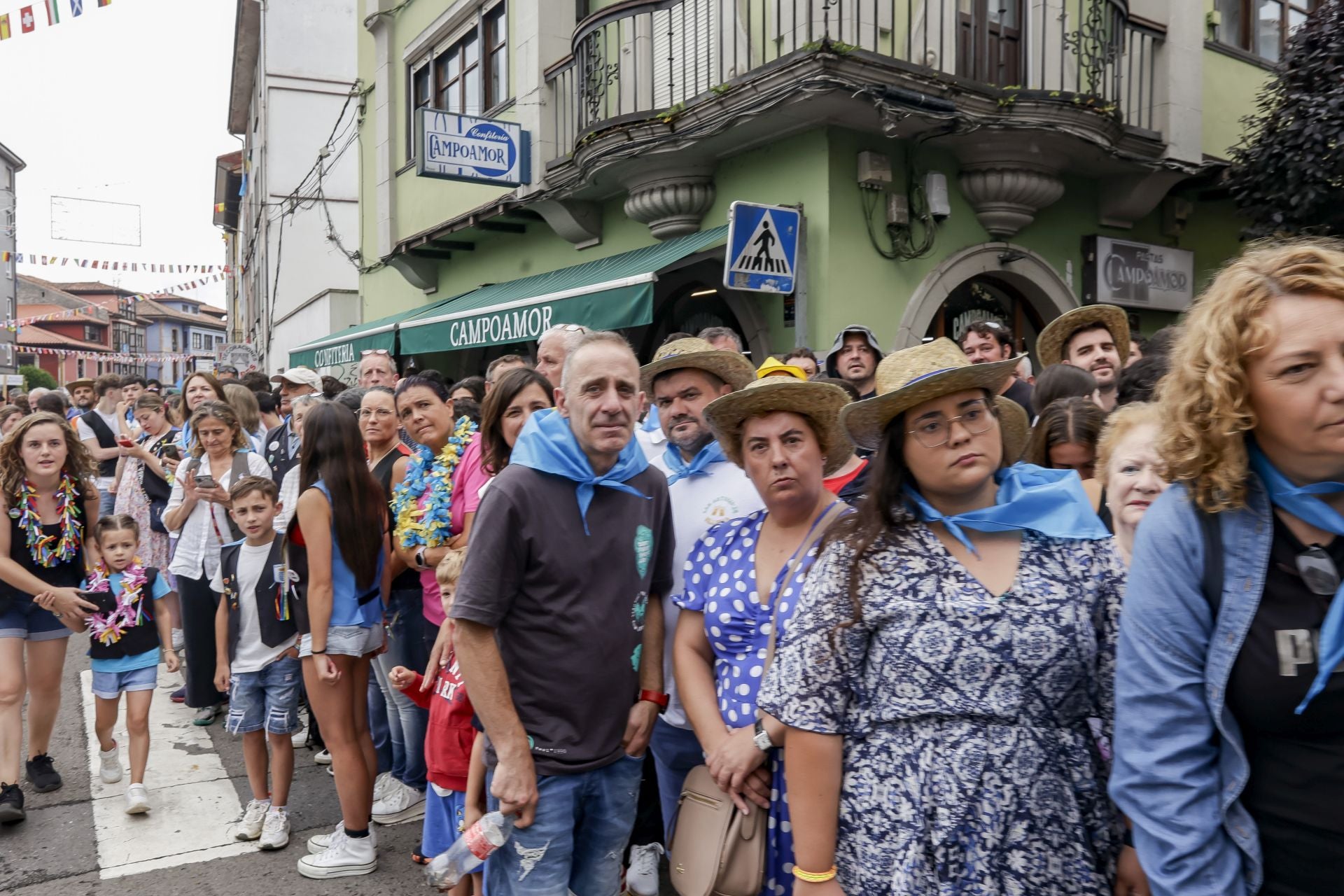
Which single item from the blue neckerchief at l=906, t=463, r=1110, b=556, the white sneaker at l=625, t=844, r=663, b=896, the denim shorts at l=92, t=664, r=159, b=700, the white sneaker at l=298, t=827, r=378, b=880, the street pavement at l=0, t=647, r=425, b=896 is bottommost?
the street pavement at l=0, t=647, r=425, b=896

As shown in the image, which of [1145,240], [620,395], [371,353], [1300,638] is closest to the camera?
[1300,638]

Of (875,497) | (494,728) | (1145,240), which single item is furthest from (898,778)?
(1145,240)

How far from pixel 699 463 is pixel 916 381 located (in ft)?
4.01

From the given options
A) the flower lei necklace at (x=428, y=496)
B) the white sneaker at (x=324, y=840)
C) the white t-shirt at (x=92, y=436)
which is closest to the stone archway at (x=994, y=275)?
the flower lei necklace at (x=428, y=496)

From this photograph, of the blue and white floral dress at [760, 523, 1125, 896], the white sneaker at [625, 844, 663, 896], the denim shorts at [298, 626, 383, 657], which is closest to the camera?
the blue and white floral dress at [760, 523, 1125, 896]

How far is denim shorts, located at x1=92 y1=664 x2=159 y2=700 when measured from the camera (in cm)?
474

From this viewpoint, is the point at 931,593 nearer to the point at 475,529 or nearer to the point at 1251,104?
the point at 475,529

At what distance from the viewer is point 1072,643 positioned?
1.83 m

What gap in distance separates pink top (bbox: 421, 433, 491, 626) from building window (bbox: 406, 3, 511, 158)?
29.6 feet

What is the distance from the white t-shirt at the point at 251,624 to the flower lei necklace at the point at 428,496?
2.39 feet

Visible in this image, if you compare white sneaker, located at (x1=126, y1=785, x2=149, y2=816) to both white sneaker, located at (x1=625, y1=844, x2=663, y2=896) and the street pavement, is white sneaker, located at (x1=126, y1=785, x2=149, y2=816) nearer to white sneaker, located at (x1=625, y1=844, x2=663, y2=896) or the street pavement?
the street pavement

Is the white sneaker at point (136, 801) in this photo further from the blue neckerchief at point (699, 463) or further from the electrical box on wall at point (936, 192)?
the electrical box on wall at point (936, 192)

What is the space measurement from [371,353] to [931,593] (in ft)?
18.1

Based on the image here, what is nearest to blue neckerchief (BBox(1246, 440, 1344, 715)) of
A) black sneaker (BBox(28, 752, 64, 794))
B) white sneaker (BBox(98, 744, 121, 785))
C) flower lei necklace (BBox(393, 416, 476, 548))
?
flower lei necklace (BBox(393, 416, 476, 548))
